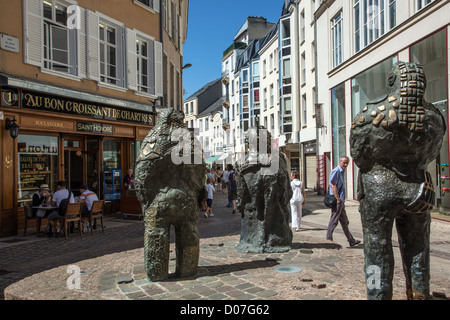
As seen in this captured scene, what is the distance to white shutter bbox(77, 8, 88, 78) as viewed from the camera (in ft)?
36.9

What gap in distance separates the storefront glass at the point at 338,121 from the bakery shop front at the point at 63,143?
27.5 feet

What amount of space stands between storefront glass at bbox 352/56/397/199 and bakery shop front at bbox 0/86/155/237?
27.4 feet

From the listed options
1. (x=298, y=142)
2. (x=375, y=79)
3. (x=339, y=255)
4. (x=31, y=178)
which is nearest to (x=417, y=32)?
(x=375, y=79)

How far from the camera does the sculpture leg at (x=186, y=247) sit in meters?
4.49

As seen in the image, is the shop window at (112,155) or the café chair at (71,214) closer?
the café chair at (71,214)

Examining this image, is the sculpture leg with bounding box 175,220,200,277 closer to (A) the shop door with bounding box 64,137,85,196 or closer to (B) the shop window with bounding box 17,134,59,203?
(B) the shop window with bounding box 17,134,59,203

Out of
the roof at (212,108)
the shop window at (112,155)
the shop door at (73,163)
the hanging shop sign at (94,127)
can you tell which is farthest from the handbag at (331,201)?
the roof at (212,108)

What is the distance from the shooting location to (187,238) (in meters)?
4.50

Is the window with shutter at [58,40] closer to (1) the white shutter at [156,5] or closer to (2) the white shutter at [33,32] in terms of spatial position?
(2) the white shutter at [33,32]

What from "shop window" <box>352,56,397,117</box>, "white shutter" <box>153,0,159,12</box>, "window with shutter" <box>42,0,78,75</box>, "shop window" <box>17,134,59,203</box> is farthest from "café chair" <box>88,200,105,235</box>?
"shop window" <box>352,56,397,117</box>

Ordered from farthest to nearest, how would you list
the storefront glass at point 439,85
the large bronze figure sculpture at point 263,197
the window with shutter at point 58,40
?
the window with shutter at point 58,40 → the storefront glass at point 439,85 → the large bronze figure sculpture at point 263,197

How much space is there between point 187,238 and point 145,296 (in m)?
0.84

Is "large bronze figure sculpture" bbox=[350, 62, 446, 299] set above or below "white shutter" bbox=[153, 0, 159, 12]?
below

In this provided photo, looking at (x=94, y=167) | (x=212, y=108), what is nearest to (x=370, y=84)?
(x=94, y=167)
